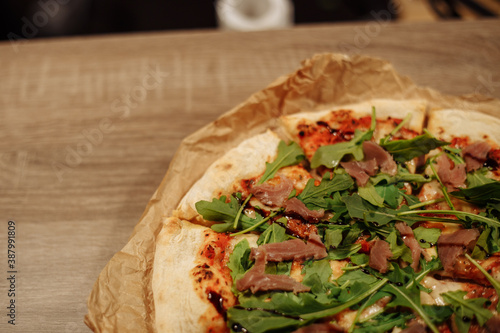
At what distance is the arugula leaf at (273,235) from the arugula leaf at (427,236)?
0.84 metres

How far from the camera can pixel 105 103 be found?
409cm

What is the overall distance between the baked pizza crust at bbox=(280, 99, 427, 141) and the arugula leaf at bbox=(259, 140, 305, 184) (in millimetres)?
150

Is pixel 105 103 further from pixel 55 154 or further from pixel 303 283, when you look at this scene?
pixel 303 283

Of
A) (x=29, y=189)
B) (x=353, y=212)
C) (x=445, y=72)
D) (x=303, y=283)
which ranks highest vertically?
(x=445, y=72)

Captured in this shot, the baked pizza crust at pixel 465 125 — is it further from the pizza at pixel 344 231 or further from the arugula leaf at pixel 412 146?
the arugula leaf at pixel 412 146

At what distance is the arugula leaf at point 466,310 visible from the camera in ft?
7.82

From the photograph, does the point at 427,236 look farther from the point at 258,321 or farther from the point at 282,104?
the point at 282,104

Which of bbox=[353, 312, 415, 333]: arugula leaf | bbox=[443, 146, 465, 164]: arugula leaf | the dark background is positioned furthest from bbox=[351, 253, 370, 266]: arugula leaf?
the dark background

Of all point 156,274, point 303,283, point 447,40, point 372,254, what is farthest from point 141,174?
point 447,40

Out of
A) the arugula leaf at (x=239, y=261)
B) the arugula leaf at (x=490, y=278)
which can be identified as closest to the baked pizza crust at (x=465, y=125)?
the arugula leaf at (x=490, y=278)

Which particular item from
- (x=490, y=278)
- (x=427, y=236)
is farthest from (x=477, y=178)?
(x=490, y=278)

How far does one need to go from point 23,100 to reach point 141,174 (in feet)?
4.80

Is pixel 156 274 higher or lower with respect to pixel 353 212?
lower

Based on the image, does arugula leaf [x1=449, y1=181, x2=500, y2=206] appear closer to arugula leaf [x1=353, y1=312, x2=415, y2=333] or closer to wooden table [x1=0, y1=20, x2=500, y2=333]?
arugula leaf [x1=353, y1=312, x2=415, y2=333]
